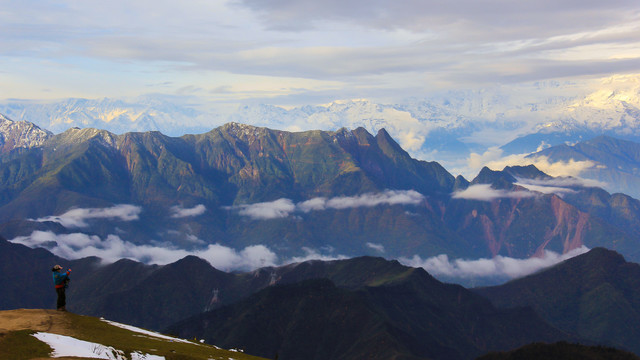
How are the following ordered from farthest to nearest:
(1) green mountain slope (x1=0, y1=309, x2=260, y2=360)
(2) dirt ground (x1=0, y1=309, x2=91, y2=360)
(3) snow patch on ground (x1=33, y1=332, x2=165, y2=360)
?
(2) dirt ground (x1=0, y1=309, x2=91, y2=360)
(3) snow patch on ground (x1=33, y1=332, x2=165, y2=360)
(1) green mountain slope (x1=0, y1=309, x2=260, y2=360)

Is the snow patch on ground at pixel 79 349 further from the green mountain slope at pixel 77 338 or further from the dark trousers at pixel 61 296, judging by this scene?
the dark trousers at pixel 61 296

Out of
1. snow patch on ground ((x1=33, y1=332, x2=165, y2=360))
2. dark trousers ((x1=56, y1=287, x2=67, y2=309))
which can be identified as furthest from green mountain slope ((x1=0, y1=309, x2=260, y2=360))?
dark trousers ((x1=56, y1=287, x2=67, y2=309))

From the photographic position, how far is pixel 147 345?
421 feet

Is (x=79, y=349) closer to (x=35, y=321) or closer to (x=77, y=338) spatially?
(x=77, y=338)

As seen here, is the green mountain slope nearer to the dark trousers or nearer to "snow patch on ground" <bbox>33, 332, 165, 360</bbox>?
"snow patch on ground" <bbox>33, 332, 165, 360</bbox>

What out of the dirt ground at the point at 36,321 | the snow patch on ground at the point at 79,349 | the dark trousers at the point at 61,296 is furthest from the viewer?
the dark trousers at the point at 61,296

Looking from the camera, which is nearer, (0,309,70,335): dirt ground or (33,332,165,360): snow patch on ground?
(33,332,165,360): snow patch on ground

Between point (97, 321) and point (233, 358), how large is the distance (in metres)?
28.7

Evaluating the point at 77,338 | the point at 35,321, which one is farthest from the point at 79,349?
the point at 35,321

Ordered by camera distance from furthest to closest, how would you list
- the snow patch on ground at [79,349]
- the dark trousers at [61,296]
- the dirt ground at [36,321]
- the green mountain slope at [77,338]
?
the dark trousers at [61,296], the dirt ground at [36,321], the snow patch on ground at [79,349], the green mountain slope at [77,338]

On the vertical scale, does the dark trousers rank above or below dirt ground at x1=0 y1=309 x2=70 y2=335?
above

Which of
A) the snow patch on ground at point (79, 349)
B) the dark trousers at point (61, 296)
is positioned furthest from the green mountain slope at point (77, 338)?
the dark trousers at point (61, 296)

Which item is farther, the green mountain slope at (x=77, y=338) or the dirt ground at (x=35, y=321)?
the dirt ground at (x=35, y=321)

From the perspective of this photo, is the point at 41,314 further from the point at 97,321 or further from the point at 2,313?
the point at 97,321
